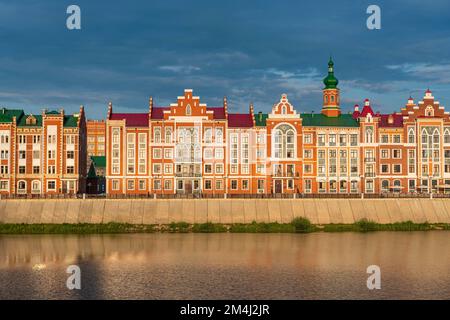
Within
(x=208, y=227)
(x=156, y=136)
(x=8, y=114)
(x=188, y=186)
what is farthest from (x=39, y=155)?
(x=208, y=227)

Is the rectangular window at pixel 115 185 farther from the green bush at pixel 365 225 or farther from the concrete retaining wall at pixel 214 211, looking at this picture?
the green bush at pixel 365 225

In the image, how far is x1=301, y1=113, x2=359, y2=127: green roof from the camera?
111 meters

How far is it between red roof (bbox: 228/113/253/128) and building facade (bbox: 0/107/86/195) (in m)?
22.8

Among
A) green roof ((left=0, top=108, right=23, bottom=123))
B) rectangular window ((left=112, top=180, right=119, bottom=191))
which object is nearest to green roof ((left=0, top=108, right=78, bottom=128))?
green roof ((left=0, top=108, right=23, bottom=123))

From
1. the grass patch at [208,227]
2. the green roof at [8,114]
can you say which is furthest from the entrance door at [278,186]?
the green roof at [8,114]

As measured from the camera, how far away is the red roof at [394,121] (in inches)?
4374

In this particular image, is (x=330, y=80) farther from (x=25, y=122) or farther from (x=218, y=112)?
(x=25, y=122)

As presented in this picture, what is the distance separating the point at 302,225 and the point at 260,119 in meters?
29.4

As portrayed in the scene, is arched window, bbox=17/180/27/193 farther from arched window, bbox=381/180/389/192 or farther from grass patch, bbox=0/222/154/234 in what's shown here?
arched window, bbox=381/180/389/192

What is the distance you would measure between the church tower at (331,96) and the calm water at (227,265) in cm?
3655

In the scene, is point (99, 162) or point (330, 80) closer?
point (330, 80)

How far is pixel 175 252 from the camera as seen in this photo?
6625 cm

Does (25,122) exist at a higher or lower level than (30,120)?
lower

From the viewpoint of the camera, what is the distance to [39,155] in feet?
351
